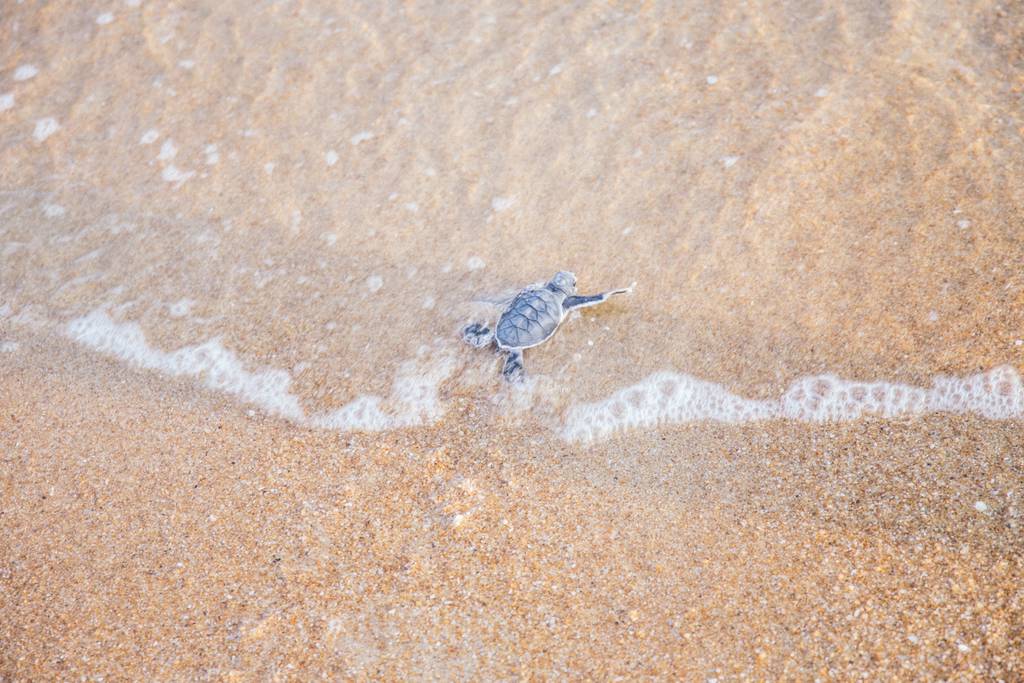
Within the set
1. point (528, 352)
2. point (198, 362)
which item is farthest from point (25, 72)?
point (528, 352)

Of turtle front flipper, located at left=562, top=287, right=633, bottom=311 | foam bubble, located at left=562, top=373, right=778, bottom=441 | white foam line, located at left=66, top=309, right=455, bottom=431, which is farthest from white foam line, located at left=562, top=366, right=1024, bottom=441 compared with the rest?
white foam line, located at left=66, top=309, right=455, bottom=431

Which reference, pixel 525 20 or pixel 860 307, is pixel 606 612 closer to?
pixel 860 307

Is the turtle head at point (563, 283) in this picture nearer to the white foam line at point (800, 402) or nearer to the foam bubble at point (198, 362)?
the white foam line at point (800, 402)

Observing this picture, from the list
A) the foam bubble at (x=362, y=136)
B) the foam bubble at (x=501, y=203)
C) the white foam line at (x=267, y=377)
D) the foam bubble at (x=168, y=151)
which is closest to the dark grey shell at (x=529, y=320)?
the white foam line at (x=267, y=377)

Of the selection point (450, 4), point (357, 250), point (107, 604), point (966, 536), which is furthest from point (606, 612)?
point (450, 4)

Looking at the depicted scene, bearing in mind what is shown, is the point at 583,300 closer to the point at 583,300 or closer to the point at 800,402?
the point at 583,300
